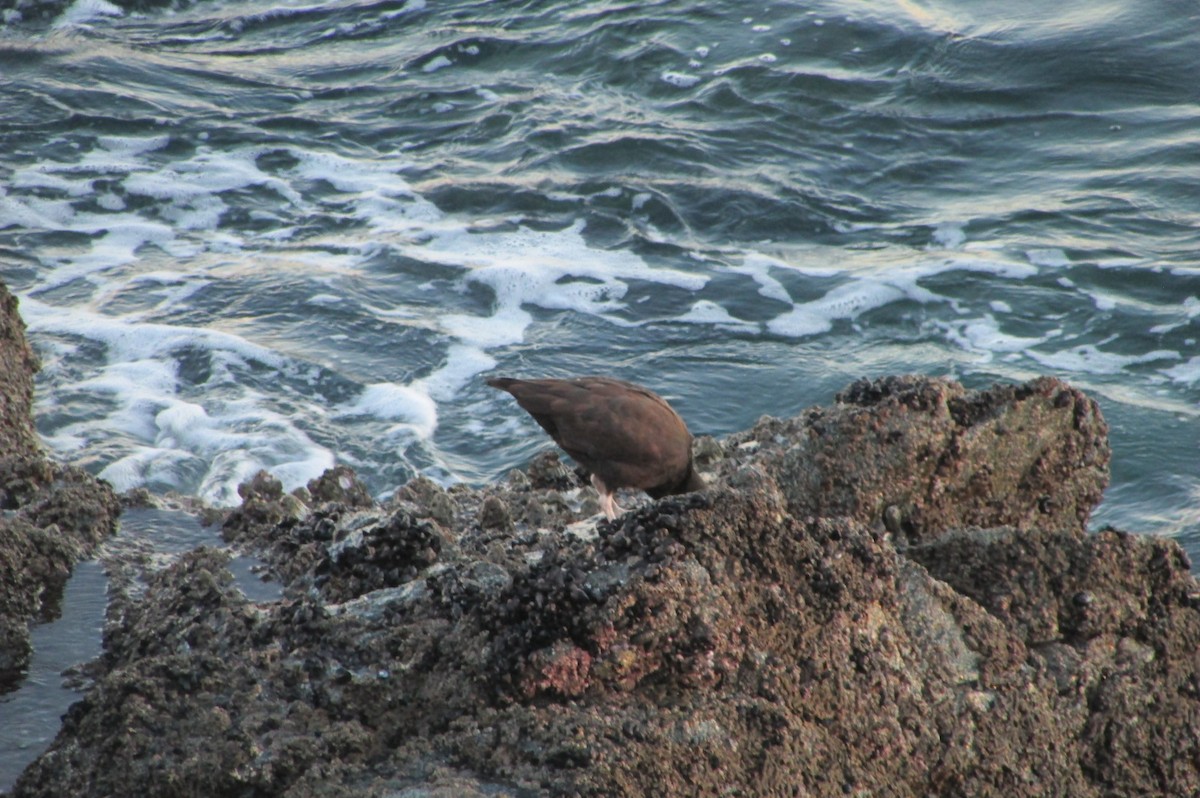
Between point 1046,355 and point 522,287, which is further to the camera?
point 522,287

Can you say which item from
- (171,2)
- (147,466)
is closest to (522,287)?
(147,466)

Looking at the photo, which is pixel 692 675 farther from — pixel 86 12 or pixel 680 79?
pixel 86 12

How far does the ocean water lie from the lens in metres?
7.68

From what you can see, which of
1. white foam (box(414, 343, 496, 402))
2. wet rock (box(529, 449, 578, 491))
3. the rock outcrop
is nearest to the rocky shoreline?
the rock outcrop

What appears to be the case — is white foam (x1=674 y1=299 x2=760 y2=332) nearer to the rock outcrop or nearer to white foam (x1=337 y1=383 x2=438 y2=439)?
white foam (x1=337 y1=383 x2=438 y2=439)

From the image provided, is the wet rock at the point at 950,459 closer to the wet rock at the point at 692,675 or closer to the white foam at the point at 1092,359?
the wet rock at the point at 692,675

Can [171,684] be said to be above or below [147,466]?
above

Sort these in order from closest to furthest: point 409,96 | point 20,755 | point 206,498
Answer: point 20,755
point 206,498
point 409,96

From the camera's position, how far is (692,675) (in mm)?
2643

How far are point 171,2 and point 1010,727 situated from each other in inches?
635

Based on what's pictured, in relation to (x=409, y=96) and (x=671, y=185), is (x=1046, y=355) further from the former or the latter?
(x=409, y=96)

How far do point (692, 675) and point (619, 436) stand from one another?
7.28 ft

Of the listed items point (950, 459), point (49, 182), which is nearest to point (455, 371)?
point (950, 459)

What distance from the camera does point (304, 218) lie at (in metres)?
10.8
